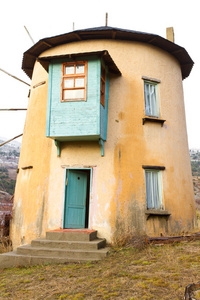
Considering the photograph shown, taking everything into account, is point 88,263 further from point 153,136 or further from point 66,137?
point 153,136

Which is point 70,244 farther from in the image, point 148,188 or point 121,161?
point 148,188

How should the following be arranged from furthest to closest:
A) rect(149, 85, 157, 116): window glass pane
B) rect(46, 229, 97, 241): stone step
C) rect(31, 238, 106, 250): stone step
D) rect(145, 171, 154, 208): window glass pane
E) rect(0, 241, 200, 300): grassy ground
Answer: rect(149, 85, 157, 116): window glass pane < rect(145, 171, 154, 208): window glass pane < rect(46, 229, 97, 241): stone step < rect(31, 238, 106, 250): stone step < rect(0, 241, 200, 300): grassy ground

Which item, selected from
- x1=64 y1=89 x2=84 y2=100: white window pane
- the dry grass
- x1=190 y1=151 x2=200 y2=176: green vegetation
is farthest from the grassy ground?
x1=190 y1=151 x2=200 y2=176: green vegetation

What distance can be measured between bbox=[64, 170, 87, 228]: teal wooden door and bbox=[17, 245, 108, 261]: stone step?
5.52 ft

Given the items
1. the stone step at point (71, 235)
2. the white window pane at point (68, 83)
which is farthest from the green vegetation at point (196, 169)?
the stone step at point (71, 235)

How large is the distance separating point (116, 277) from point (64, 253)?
211 cm

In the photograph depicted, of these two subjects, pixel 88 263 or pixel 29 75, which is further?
pixel 29 75

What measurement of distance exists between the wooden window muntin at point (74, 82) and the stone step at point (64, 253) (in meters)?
4.77

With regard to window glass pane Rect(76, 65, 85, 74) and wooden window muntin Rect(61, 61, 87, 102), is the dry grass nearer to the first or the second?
wooden window muntin Rect(61, 61, 87, 102)

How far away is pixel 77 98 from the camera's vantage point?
821 centimetres

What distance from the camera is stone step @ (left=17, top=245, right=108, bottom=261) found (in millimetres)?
6453

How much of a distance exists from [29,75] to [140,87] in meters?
6.82

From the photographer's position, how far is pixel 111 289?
4383 millimetres

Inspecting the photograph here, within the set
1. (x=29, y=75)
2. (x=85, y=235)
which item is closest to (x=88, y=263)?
(x=85, y=235)
